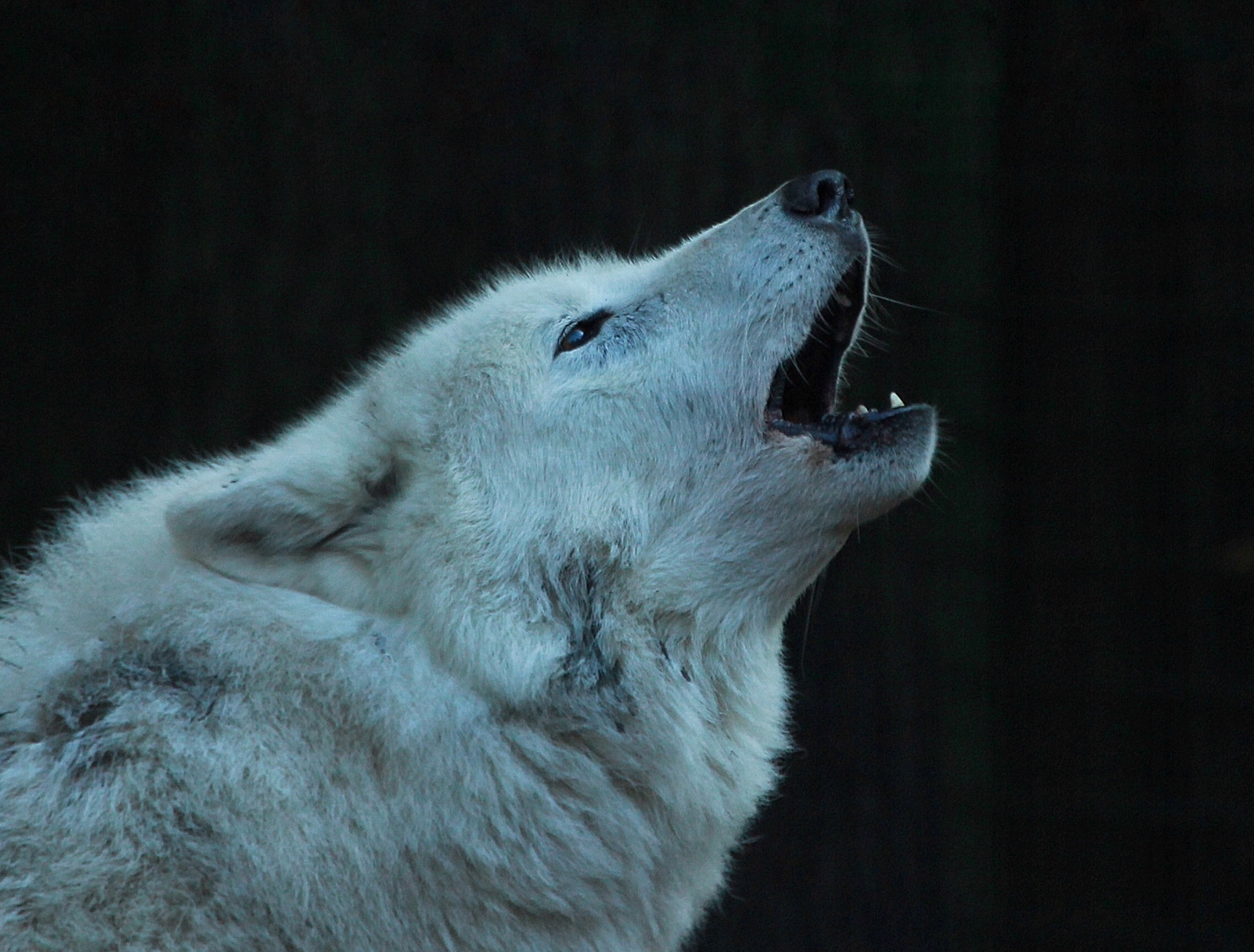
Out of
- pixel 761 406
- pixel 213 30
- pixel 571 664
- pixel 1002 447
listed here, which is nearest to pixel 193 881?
pixel 571 664

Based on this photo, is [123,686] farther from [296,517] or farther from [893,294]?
[893,294]

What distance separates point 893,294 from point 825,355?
2.59 m

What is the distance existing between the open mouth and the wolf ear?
2.69ft

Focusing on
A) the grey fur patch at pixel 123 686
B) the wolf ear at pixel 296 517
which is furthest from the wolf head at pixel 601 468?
the grey fur patch at pixel 123 686

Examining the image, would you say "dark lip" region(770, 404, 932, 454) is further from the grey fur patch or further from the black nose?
the grey fur patch

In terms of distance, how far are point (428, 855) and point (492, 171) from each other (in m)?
3.31

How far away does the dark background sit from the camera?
4.94 meters

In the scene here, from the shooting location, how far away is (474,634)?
8.00ft

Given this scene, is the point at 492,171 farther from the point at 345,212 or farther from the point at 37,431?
the point at 37,431

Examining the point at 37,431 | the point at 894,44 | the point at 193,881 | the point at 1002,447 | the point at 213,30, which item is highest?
the point at 894,44

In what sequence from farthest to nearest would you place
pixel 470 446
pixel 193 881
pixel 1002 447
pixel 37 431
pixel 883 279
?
1. pixel 1002 447
2. pixel 883 279
3. pixel 37 431
4. pixel 470 446
5. pixel 193 881

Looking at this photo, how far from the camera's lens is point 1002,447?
571cm

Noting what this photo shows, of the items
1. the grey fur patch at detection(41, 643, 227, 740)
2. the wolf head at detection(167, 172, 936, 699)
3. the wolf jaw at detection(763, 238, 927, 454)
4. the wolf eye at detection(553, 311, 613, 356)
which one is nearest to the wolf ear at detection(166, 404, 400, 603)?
the wolf head at detection(167, 172, 936, 699)

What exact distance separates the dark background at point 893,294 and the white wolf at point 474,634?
184 cm
